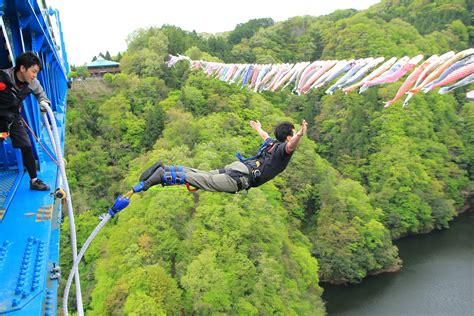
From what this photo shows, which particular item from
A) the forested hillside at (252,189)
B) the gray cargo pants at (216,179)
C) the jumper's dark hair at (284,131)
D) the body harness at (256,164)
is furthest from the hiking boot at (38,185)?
the forested hillside at (252,189)

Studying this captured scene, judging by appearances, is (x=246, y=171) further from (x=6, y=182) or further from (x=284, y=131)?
(x=6, y=182)

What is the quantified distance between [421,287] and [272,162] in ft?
75.7

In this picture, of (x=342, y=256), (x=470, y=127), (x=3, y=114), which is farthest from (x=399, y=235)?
(x=3, y=114)

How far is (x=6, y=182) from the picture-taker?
5.12 meters

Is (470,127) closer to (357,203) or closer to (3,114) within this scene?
(357,203)

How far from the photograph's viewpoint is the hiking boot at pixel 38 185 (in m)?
4.84

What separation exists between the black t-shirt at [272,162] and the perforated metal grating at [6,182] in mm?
2906

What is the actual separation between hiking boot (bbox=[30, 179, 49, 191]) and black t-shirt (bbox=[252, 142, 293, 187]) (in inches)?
98.0

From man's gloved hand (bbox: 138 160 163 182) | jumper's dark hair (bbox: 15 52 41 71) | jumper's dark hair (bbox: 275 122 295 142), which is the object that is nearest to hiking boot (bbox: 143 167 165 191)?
man's gloved hand (bbox: 138 160 163 182)

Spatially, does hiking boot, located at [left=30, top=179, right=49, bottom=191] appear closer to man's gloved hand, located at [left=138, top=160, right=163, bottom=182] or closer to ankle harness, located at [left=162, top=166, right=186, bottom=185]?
man's gloved hand, located at [left=138, top=160, right=163, bottom=182]

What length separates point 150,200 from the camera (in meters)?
23.7

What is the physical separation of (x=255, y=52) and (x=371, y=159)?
85.6 ft

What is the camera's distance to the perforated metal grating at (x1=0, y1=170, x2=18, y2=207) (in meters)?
4.74

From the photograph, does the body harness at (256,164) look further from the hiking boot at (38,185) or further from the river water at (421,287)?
the river water at (421,287)
